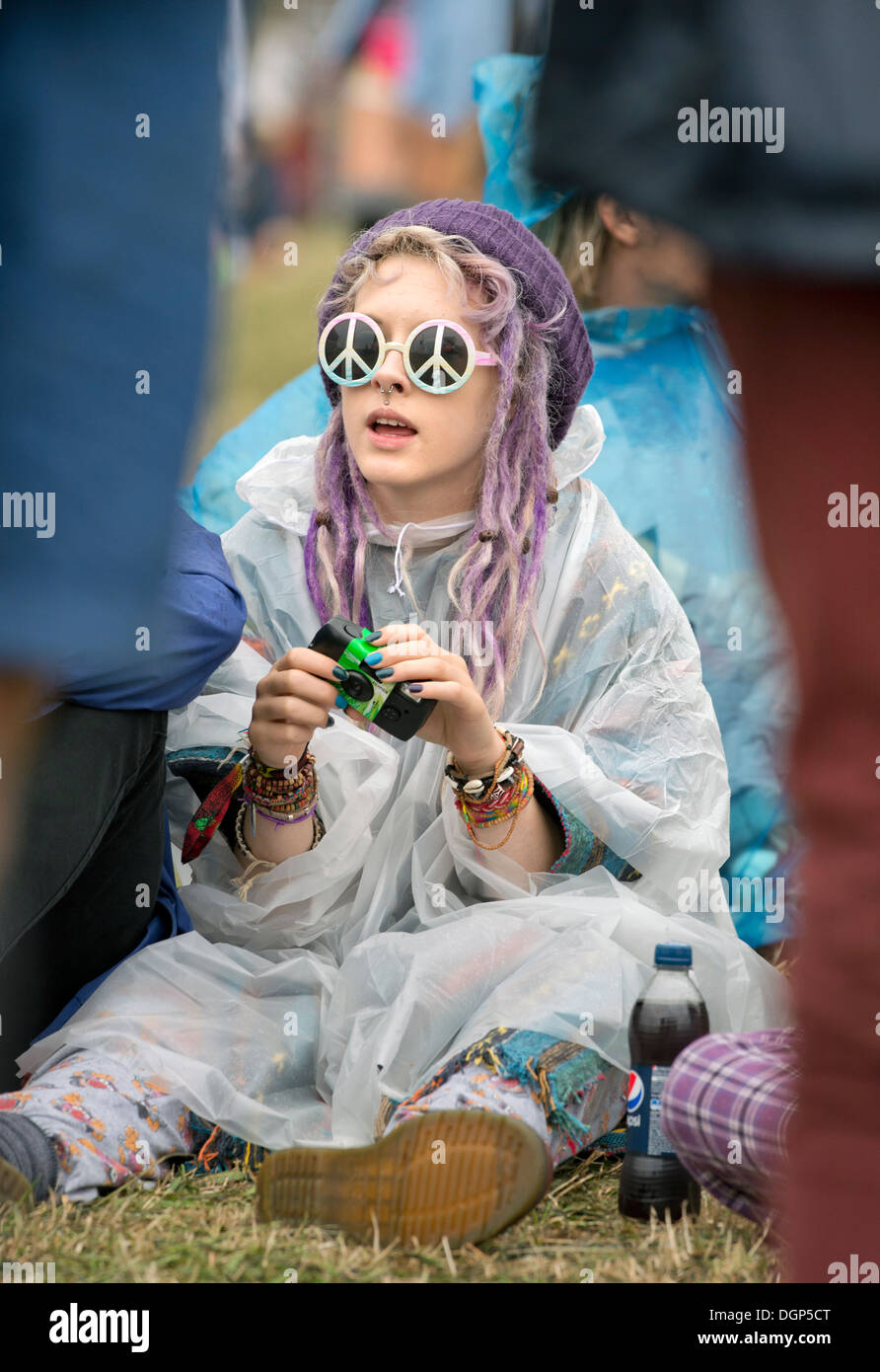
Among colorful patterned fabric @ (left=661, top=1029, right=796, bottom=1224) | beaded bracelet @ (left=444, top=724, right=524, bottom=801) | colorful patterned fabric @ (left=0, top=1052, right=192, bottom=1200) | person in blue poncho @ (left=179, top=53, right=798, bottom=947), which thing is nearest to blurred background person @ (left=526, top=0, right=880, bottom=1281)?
colorful patterned fabric @ (left=661, top=1029, right=796, bottom=1224)

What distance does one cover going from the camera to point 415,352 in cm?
218

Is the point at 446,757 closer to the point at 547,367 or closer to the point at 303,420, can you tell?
the point at 547,367

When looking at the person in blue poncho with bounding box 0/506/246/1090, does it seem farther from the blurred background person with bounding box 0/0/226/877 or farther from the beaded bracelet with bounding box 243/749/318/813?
the blurred background person with bounding box 0/0/226/877

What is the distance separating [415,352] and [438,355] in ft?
0.10

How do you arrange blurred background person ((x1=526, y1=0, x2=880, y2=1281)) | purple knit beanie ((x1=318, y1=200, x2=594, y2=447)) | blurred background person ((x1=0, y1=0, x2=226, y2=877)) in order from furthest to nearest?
1. purple knit beanie ((x1=318, y1=200, x2=594, y2=447))
2. blurred background person ((x1=0, y1=0, x2=226, y2=877))
3. blurred background person ((x1=526, y1=0, x2=880, y2=1281))

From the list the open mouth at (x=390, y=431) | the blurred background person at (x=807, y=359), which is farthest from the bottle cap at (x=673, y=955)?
the blurred background person at (x=807, y=359)

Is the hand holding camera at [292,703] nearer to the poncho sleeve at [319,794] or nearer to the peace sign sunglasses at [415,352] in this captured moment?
the poncho sleeve at [319,794]

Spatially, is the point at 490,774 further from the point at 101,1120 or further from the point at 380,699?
the point at 101,1120

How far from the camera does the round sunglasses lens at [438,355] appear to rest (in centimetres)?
218

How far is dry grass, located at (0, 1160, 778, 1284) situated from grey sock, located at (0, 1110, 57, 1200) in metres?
0.03

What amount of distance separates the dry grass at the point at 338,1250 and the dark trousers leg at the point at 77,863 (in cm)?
34

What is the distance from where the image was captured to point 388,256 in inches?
91.3

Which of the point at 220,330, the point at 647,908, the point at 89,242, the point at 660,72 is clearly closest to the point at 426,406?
the point at 647,908

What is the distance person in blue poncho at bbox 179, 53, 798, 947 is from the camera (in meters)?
2.97
